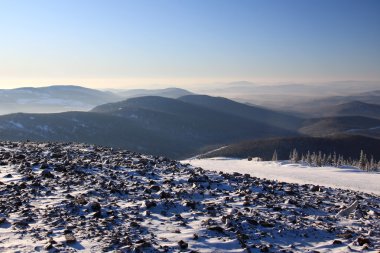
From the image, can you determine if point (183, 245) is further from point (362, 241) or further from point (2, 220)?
point (2, 220)

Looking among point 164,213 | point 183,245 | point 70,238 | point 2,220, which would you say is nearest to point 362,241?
point 183,245

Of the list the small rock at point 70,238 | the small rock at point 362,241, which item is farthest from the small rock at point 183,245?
the small rock at point 362,241

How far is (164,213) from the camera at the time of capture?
16.5 meters

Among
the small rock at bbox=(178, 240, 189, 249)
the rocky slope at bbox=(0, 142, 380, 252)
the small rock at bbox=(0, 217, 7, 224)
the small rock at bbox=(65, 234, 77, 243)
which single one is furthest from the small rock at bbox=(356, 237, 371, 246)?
the small rock at bbox=(0, 217, 7, 224)

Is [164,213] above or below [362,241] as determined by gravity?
above

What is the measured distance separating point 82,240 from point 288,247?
289 inches

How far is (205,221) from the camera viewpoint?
50.9 ft

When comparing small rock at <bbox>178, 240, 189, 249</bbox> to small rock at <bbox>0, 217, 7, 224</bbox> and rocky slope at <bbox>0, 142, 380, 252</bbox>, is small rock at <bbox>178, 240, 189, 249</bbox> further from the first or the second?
small rock at <bbox>0, 217, 7, 224</bbox>

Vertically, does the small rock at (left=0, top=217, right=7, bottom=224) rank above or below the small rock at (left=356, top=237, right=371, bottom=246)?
above

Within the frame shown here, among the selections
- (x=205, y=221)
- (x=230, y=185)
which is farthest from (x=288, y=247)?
(x=230, y=185)

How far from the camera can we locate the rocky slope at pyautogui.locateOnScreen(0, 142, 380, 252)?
13.4m

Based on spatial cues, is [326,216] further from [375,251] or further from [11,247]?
[11,247]

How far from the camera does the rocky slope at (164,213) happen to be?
13367 mm

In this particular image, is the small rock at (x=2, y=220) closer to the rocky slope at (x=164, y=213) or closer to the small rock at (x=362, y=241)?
the rocky slope at (x=164, y=213)
